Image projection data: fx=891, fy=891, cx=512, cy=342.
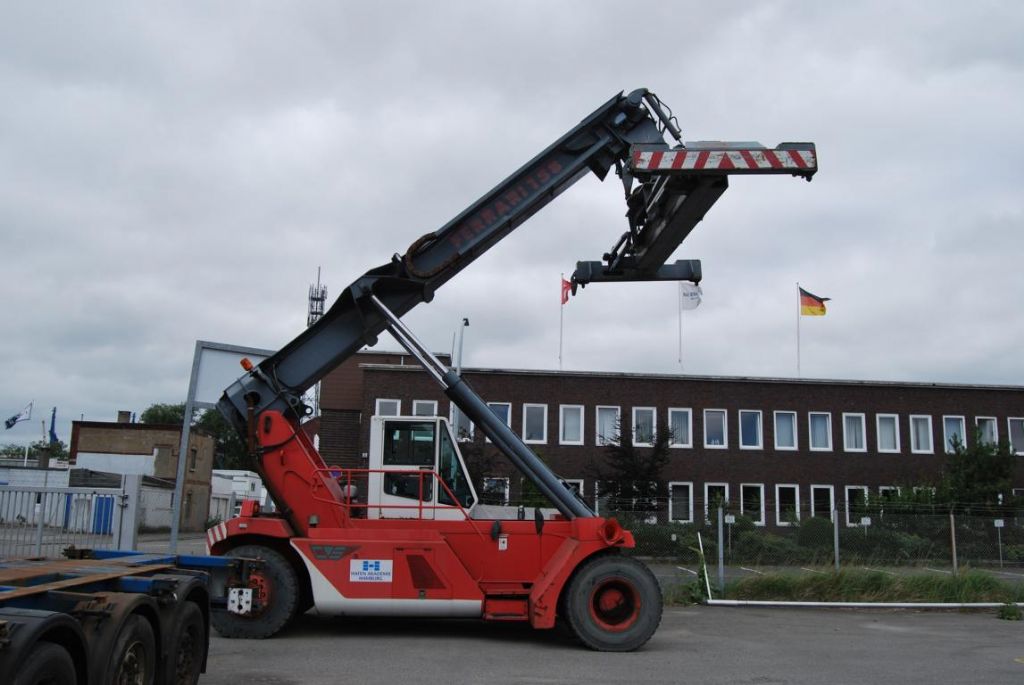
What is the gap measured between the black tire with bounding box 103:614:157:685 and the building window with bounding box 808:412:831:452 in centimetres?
3210

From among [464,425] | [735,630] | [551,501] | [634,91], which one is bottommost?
[735,630]

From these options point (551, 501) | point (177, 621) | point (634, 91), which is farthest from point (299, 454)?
point (634, 91)

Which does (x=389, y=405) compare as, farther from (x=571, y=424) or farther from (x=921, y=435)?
(x=921, y=435)

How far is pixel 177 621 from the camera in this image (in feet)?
21.5

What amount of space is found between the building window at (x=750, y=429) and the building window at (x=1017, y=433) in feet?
34.3

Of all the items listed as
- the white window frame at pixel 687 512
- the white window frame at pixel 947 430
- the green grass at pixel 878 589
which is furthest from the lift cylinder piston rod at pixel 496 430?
the white window frame at pixel 947 430

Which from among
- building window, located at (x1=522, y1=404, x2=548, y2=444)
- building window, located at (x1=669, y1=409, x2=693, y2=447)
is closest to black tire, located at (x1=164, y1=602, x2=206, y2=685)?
building window, located at (x1=522, y1=404, x2=548, y2=444)

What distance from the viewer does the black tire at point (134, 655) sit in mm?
5465

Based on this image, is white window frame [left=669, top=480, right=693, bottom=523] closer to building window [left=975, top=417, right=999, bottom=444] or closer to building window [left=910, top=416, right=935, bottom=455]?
Answer: building window [left=910, top=416, right=935, bottom=455]

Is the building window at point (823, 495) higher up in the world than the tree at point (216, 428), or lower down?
lower down

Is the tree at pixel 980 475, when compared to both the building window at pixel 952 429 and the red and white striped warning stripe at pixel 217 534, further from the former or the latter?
the red and white striped warning stripe at pixel 217 534

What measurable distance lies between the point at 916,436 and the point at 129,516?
3235 centimetres

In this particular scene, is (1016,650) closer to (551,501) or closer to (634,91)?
(551,501)

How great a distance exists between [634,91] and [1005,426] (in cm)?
3110
